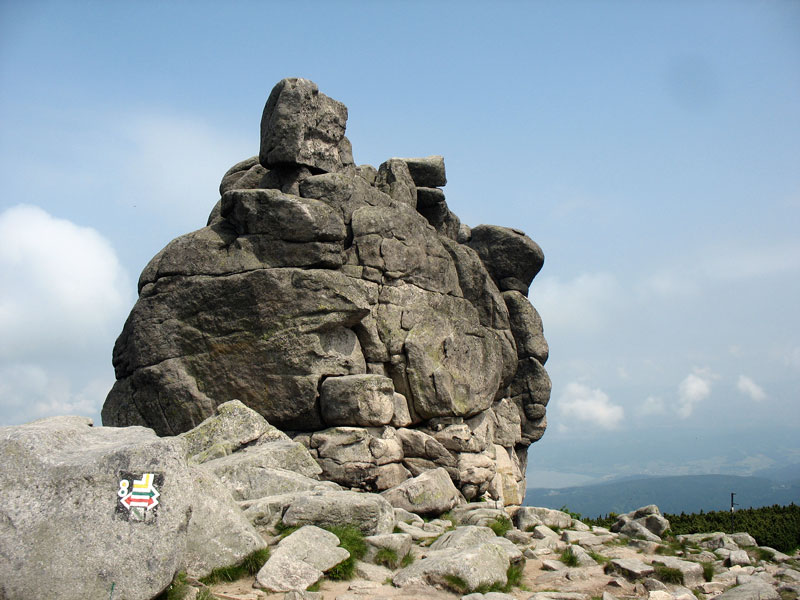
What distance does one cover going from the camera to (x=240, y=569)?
12.3 meters

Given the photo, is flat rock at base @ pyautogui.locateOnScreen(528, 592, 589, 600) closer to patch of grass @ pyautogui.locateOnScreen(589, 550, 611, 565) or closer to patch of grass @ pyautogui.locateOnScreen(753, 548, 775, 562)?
patch of grass @ pyautogui.locateOnScreen(589, 550, 611, 565)

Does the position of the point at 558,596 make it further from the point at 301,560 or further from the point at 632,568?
the point at 301,560

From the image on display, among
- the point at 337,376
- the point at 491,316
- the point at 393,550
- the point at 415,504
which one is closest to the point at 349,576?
the point at 393,550

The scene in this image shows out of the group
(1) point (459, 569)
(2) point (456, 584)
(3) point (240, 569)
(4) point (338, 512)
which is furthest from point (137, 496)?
(1) point (459, 569)

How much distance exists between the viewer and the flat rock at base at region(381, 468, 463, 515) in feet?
70.7

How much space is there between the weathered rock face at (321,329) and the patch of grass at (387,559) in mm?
9461

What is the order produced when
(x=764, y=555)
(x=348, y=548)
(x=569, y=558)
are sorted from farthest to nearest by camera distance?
1. (x=764, y=555)
2. (x=569, y=558)
3. (x=348, y=548)

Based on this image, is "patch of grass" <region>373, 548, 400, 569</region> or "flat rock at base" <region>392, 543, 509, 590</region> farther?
"patch of grass" <region>373, 548, 400, 569</region>

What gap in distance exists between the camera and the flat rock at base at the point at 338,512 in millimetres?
14938

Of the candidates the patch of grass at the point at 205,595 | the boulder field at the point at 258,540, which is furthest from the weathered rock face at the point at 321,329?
the patch of grass at the point at 205,595

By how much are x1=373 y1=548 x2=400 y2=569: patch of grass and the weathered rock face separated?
9461mm

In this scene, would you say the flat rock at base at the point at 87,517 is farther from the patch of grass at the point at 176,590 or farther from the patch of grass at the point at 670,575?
the patch of grass at the point at 670,575

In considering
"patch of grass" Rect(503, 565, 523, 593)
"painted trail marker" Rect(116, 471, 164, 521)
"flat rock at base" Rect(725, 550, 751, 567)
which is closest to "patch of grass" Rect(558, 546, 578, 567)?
"patch of grass" Rect(503, 565, 523, 593)

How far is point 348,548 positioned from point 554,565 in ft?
18.3
